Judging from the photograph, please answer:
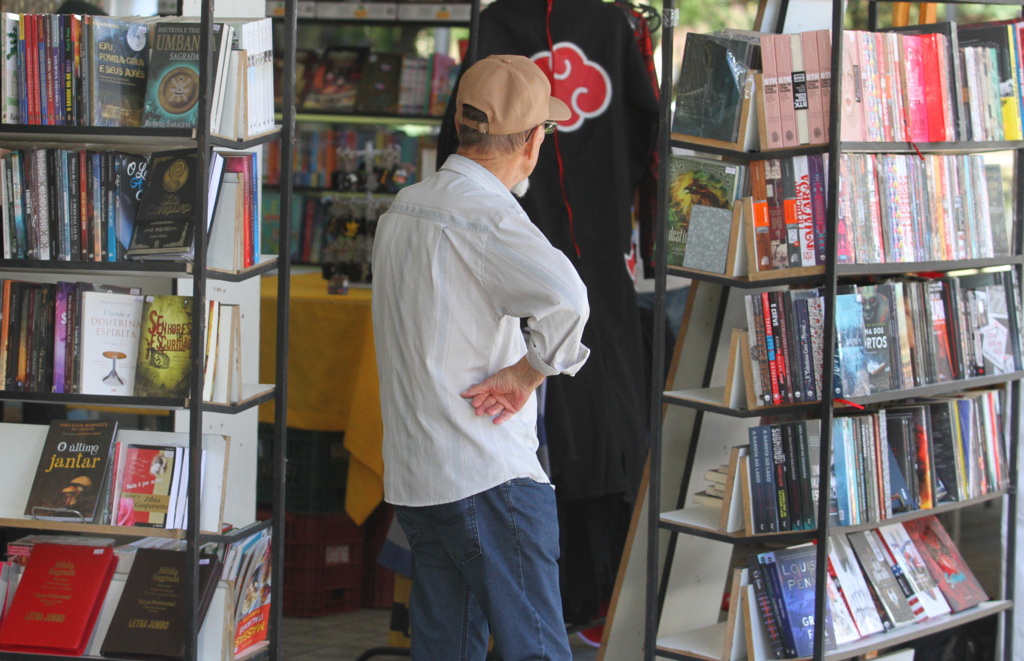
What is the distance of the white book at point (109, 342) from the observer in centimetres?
240

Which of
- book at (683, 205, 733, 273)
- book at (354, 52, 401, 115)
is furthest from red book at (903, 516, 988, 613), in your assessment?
book at (354, 52, 401, 115)

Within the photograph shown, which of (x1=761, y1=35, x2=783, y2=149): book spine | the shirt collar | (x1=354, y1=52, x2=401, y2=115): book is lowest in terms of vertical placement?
the shirt collar

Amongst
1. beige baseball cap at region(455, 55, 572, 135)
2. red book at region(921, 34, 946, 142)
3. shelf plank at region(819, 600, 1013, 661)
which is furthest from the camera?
red book at region(921, 34, 946, 142)

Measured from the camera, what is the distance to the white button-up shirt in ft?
6.04

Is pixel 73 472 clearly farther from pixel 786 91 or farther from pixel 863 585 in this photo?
pixel 863 585

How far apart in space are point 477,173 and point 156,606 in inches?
53.7

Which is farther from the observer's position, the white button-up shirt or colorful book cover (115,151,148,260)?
colorful book cover (115,151,148,260)

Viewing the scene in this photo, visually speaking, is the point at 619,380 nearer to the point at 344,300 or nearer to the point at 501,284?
the point at 344,300

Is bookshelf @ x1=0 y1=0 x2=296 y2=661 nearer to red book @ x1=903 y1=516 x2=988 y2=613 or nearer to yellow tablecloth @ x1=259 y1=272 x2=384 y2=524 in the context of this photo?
yellow tablecloth @ x1=259 y1=272 x2=384 y2=524

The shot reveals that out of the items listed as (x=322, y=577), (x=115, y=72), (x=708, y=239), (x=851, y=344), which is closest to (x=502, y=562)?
(x=708, y=239)

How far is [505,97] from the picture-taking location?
1932 mm

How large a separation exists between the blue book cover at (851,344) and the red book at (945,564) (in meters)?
0.66

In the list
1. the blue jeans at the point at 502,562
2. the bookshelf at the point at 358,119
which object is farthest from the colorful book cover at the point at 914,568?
the bookshelf at the point at 358,119

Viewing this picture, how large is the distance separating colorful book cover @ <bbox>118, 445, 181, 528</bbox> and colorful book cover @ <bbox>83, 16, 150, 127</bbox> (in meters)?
0.78
